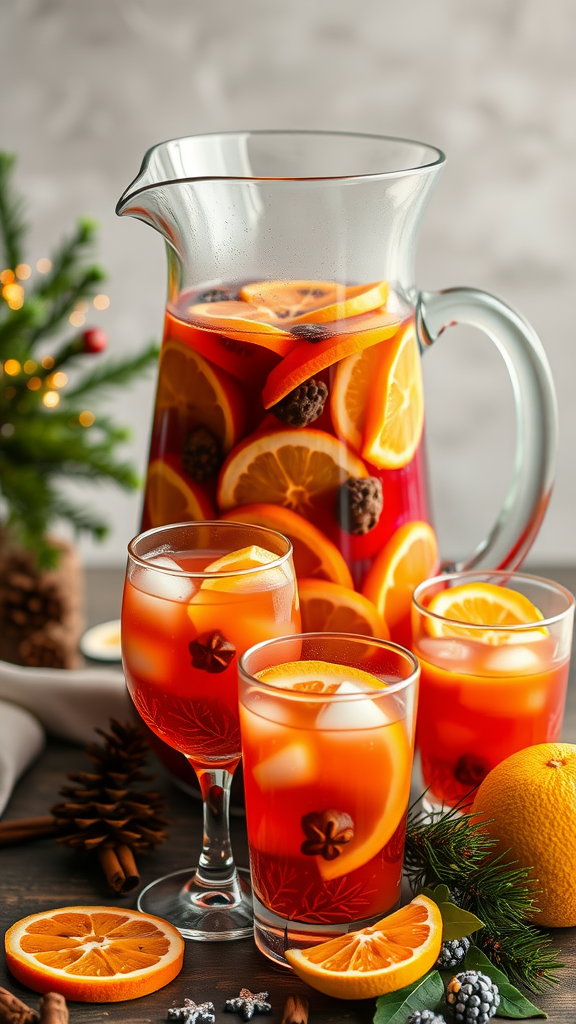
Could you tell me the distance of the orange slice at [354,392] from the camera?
1074 millimetres

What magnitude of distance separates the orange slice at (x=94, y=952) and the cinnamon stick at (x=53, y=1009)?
0.02 m

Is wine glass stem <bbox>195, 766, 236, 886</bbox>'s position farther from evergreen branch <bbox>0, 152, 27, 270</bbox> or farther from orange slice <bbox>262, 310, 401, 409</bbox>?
evergreen branch <bbox>0, 152, 27, 270</bbox>

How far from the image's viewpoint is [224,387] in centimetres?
108

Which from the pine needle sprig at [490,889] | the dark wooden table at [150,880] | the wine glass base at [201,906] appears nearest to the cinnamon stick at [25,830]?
the dark wooden table at [150,880]

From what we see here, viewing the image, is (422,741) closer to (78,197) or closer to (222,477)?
(222,477)

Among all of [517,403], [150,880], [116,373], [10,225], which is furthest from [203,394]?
[10,225]

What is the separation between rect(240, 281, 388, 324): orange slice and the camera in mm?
1063

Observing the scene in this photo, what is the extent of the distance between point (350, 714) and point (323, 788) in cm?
6

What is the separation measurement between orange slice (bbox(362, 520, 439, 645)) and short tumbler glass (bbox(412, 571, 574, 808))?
3 centimetres

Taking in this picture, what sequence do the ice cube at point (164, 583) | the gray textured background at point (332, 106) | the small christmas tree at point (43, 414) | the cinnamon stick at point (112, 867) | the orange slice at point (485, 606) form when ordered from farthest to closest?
the gray textured background at point (332, 106) < the small christmas tree at point (43, 414) < the orange slice at point (485, 606) < the cinnamon stick at point (112, 867) < the ice cube at point (164, 583)

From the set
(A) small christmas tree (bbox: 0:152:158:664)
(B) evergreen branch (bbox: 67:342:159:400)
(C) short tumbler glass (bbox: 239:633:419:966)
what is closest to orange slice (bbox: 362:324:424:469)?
(C) short tumbler glass (bbox: 239:633:419:966)

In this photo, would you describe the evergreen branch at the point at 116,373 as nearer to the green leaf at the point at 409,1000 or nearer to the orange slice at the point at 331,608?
A: the orange slice at the point at 331,608

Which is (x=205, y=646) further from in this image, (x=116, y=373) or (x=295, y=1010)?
(x=116, y=373)

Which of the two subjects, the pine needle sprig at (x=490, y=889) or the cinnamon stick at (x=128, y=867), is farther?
the cinnamon stick at (x=128, y=867)
